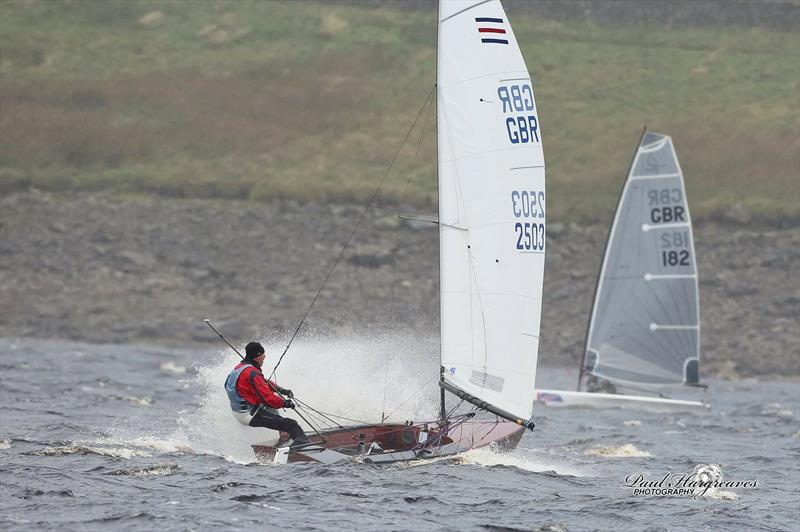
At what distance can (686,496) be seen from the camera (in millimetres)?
19328

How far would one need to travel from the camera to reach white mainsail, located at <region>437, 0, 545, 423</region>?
1984 centimetres

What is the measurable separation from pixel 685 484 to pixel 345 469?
4.97 m

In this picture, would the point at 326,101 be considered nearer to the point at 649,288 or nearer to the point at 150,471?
the point at 649,288

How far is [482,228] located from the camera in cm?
1995

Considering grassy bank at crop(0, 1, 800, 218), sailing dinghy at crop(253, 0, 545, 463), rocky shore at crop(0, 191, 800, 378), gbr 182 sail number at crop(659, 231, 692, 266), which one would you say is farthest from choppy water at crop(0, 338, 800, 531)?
grassy bank at crop(0, 1, 800, 218)

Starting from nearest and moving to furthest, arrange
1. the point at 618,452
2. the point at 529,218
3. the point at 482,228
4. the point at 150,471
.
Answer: the point at 150,471 < the point at 482,228 < the point at 529,218 < the point at 618,452

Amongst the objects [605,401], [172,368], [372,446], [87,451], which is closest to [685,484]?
[372,446]

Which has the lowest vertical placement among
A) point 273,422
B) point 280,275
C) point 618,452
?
point 618,452

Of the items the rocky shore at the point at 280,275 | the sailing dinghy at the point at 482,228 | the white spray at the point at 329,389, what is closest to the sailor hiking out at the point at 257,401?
the sailing dinghy at the point at 482,228

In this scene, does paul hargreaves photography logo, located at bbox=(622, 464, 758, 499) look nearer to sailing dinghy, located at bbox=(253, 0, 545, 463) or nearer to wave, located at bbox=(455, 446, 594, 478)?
wave, located at bbox=(455, 446, 594, 478)

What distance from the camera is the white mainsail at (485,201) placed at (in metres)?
19.8

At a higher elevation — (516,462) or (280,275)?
(280,275)

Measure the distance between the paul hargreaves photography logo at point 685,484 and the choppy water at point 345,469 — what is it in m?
0.21

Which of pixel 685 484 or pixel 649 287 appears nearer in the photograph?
pixel 685 484
